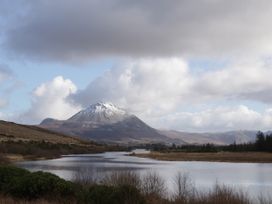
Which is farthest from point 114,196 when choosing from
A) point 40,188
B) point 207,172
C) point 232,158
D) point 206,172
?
point 232,158

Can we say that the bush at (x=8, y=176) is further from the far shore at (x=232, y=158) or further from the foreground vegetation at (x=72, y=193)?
the far shore at (x=232, y=158)

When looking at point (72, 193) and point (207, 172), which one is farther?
point (207, 172)

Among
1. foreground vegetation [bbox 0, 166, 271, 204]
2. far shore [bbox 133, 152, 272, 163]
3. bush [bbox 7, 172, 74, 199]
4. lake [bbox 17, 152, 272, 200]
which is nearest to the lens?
foreground vegetation [bbox 0, 166, 271, 204]

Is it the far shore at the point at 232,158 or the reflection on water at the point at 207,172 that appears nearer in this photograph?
the reflection on water at the point at 207,172

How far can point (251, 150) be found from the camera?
178m

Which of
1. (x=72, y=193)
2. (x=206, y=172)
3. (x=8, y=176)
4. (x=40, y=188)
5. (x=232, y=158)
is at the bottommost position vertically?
(x=72, y=193)

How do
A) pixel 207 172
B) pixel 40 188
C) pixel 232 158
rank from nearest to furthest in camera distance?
pixel 40 188, pixel 207 172, pixel 232 158

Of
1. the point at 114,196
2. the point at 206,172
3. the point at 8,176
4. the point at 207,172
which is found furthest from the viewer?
the point at 207,172

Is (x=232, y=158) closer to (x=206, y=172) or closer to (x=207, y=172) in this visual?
(x=207, y=172)

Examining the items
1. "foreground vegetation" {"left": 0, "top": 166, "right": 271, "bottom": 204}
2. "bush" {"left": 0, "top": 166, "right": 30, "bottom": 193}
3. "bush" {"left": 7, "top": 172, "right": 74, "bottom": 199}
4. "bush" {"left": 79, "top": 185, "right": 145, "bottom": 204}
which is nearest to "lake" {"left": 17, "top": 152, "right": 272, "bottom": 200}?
"foreground vegetation" {"left": 0, "top": 166, "right": 271, "bottom": 204}

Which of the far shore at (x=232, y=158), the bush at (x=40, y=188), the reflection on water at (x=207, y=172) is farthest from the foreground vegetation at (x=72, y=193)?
the far shore at (x=232, y=158)

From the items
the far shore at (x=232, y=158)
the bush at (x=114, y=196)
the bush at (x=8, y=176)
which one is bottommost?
the bush at (x=114, y=196)

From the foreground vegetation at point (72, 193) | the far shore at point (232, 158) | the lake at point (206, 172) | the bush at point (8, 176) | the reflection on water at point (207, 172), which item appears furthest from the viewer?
the far shore at point (232, 158)

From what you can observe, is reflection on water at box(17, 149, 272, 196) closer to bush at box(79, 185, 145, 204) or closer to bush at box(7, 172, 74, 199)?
bush at box(7, 172, 74, 199)
